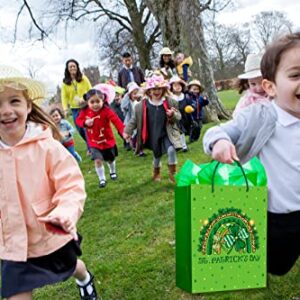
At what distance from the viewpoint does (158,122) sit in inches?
229

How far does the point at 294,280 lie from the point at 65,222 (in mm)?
1733

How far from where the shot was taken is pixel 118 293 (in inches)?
121

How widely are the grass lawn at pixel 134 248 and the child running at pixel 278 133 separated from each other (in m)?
0.81

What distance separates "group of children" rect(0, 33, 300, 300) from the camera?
1.99 meters

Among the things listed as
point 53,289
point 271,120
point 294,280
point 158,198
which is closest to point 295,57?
point 271,120

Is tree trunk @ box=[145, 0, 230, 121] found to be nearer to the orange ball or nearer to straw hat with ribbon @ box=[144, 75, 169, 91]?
the orange ball

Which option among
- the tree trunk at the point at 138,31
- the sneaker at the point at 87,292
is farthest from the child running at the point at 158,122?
the tree trunk at the point at 138,31

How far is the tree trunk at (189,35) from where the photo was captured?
11.2 m

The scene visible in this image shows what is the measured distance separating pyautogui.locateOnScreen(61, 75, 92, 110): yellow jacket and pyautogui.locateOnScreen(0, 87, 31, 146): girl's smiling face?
6.06m

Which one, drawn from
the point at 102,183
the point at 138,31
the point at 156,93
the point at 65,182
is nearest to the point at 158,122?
the point at 156,93

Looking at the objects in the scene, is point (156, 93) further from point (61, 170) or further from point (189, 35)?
point (189, 35)

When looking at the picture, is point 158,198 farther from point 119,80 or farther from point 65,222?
point 119,80

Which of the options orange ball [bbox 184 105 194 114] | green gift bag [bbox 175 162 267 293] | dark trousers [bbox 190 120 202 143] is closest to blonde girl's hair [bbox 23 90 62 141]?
green gift bag [bbox 175 162 267 293]

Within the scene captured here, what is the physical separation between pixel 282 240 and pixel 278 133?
53 centimetres
